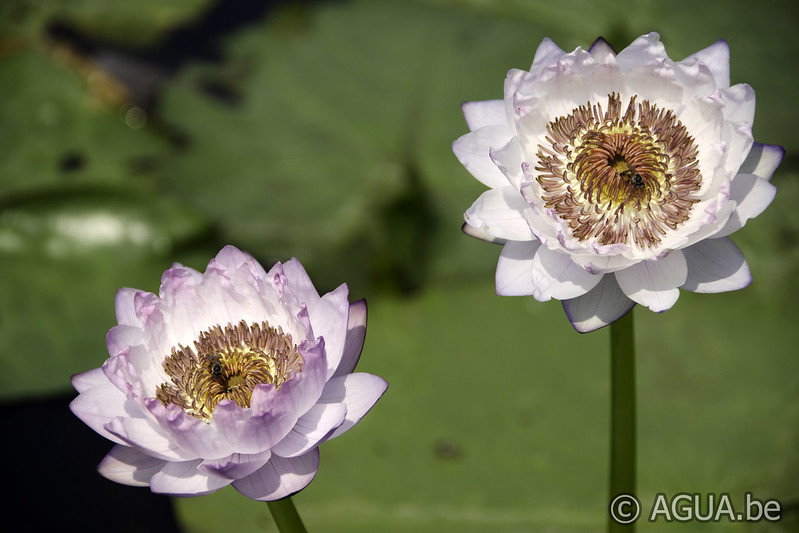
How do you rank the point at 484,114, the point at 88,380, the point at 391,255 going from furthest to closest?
the point at 391,255 → the point at 484,114 → the point at 88,380

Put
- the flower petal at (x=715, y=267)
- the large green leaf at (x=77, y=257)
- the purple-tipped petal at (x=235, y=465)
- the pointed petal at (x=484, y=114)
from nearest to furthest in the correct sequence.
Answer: the purple-tipped petal at (x=235, y=465)
the flower petal at (x=715, y=267)
the pointed petal at (x=484, y=114)
the large green leaf at (x=77, y=257)

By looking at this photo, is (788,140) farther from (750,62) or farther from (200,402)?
(200,402)

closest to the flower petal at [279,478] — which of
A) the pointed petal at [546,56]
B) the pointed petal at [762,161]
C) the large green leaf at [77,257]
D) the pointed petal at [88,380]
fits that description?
the pointed petal at [88,380]

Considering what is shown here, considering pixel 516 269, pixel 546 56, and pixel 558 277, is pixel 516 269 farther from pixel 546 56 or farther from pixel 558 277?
pixel 546 56

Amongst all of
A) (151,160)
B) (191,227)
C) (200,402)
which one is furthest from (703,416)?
(151,160)

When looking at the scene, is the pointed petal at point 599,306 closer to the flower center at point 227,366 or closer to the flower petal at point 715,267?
the flower petal at point 715,267

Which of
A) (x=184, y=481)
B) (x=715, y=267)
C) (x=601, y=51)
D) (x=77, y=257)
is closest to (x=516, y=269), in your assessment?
(x=715, y=267)
